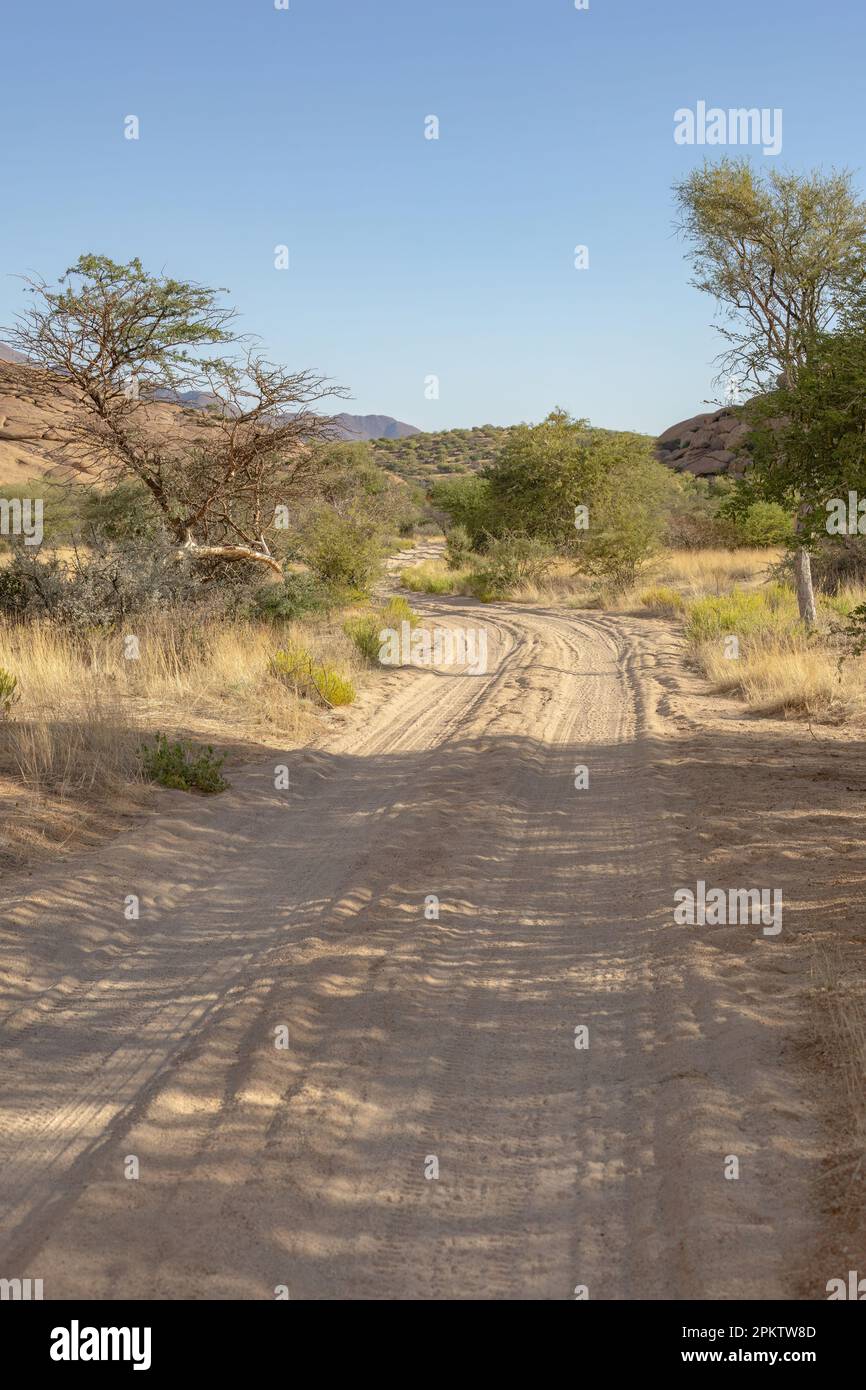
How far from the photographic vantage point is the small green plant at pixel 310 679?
11898mm

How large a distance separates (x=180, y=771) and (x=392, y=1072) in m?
4.73

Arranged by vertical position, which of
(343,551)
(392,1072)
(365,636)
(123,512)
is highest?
(123,512)

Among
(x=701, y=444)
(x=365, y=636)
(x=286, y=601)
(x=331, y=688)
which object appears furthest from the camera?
(x=701, y=444)

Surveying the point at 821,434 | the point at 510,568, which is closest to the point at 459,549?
the point at 510,568

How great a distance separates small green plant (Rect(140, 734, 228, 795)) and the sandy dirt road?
0.64 m

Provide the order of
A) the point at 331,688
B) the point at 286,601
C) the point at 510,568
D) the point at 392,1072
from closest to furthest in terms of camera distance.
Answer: the point at 392,1072, the point at 331,688, the point at 286,601, the point at 510,568

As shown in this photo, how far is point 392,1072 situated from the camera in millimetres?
4000

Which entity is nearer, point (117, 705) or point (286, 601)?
point (117, 705)

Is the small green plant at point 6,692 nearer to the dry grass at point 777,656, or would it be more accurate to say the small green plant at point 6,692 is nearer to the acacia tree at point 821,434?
the acacia tree at point 821,434

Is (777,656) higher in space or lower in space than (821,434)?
lower

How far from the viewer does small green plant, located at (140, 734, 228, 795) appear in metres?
8.15

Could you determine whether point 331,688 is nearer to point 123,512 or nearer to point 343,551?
point 123,512
